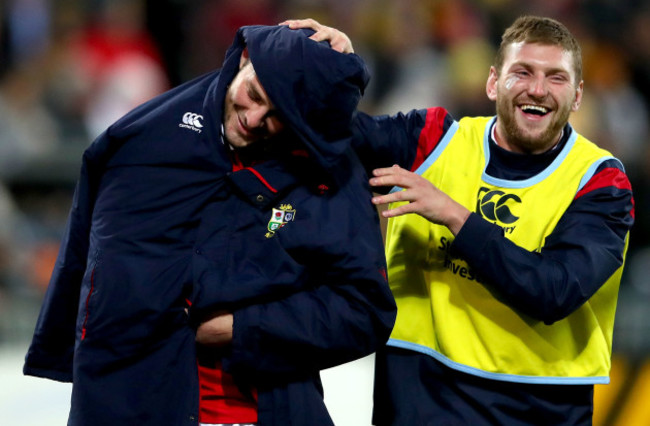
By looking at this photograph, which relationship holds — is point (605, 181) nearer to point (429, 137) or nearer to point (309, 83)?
point (429, 137)

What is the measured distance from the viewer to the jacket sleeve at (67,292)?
2340 millimetres

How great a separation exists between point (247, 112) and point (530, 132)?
0.80m

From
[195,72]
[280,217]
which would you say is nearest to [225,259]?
[280,217]

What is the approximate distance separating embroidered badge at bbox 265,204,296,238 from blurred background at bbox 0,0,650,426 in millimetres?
2675

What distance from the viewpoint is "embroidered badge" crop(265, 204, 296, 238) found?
2289 mm

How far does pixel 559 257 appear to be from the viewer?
2.40m

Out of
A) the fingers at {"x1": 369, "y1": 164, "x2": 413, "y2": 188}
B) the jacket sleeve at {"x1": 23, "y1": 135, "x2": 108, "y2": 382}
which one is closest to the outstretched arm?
the fingers at {"x1": 369, "y1": 164, "x2": 413, "y2": 188}

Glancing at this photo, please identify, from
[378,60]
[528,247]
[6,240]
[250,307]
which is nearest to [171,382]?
[250,307]

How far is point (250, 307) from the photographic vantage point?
7.34 feet

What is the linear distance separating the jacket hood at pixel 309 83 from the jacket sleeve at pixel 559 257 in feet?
1.40

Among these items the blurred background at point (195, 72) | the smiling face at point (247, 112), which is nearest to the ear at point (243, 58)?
the smiling face at point (247, 112)

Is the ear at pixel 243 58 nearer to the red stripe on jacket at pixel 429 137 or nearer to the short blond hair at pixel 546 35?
the red stripe on jacket at pixel 429 137

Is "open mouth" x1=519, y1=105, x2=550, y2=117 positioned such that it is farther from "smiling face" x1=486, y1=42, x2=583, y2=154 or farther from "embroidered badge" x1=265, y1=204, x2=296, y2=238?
"embroidered badge" x1=265, y1=204, x2=296, y2=238

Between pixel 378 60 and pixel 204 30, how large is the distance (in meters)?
1.23
